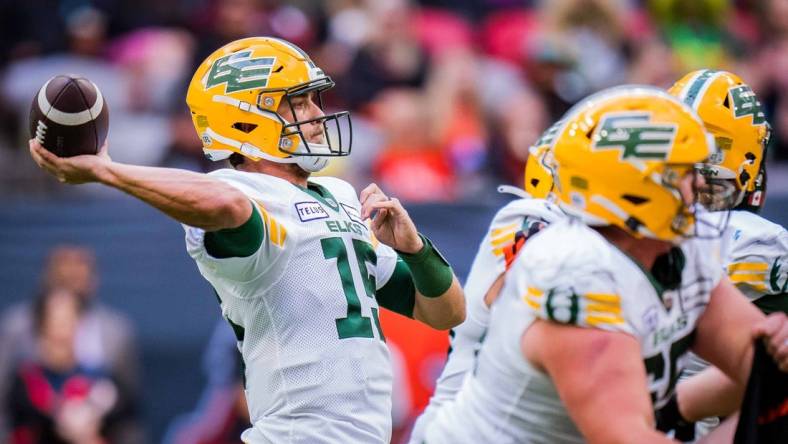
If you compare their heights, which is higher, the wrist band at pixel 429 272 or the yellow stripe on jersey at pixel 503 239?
the yellow stripe on jersey at pixel 503 239

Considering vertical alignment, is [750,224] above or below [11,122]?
above

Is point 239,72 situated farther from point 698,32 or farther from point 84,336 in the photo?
point 698,32

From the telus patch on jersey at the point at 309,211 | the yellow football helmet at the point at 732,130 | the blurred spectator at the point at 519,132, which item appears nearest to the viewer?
the telus patch on jersey at the point at 309,211

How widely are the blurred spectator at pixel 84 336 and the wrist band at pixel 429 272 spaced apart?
422 centimetres

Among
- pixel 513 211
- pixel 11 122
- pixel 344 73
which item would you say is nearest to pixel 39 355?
pixel 11 122

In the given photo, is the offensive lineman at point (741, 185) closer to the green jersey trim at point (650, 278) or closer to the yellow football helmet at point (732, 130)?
the yellow football helmet at point (732, 130)

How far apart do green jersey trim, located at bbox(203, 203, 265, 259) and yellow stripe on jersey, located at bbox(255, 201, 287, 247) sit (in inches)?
2.1

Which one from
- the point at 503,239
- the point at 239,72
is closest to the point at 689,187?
the point at 503,239

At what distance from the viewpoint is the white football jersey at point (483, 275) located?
4473 mm

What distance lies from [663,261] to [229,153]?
1.66m

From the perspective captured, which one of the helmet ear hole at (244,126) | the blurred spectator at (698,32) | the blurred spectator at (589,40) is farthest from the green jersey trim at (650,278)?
the blurred spectator at (698,32)

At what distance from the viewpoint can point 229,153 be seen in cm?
461

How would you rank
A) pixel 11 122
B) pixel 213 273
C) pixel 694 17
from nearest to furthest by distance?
pixel 213 273, pixel 11 122, pixel 694 17

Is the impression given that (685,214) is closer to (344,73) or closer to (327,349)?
(327,349)
